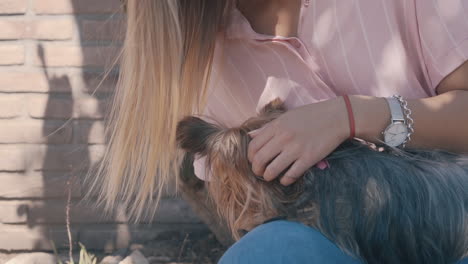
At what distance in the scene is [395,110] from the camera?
197 centimetres

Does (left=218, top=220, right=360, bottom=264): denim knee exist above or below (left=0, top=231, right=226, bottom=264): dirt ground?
above

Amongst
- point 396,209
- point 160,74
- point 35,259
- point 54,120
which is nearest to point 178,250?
point 35,259

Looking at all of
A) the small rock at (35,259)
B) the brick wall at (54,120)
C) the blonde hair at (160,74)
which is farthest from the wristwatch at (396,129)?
the small rock at (35,259)

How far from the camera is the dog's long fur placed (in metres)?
1.90

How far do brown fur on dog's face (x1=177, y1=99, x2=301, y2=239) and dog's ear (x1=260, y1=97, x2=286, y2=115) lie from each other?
1.4 inches

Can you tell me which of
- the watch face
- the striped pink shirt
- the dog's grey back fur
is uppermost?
the striped pink shirt

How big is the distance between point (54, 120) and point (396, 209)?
2371 millimetres

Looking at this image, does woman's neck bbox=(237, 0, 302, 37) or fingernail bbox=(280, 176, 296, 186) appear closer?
fingernail bbox=(280, 176, 296, 186)

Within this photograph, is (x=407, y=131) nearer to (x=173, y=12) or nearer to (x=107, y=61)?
(x=173, y=12)

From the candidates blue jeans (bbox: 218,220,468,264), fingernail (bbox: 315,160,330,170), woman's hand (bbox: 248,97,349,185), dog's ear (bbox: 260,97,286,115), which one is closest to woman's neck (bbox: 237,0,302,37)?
dog's ear (bbox: 260,97,286,115)

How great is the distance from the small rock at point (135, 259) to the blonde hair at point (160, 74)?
1.30 m

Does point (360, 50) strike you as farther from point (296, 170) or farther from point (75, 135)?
point (75, 135)

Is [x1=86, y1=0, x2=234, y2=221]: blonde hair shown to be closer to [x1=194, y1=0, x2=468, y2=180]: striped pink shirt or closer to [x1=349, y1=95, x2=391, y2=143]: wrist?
[x1=194, y1=0, x2=468, y2=180]: striped pink shirt

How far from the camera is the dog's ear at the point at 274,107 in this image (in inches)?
84.0
